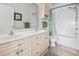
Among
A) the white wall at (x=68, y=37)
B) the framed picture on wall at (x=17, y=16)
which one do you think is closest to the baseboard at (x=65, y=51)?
the white wall at (x=68, y=37)

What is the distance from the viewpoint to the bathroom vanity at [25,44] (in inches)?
53.3

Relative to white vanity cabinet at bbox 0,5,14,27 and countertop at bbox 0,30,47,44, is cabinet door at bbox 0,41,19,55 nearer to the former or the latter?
countertop at bbox 0,30,47,44

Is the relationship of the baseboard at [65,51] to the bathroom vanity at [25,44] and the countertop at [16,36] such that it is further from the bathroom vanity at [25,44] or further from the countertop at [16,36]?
the countertop at [16,36]

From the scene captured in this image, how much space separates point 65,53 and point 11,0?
100 cm

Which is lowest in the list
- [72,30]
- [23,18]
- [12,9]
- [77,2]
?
[72,30]

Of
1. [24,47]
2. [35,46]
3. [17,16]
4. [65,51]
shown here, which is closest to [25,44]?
[24,47]

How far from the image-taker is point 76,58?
60.6 inches

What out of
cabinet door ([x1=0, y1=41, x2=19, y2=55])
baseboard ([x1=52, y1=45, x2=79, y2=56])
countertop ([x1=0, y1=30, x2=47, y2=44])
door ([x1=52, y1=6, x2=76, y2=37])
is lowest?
baseboard ([x1=52, y1=45, x2=79, y2=56])

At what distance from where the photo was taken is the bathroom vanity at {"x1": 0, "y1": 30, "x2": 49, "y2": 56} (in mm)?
1353

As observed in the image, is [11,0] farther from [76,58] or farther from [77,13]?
[76,58]

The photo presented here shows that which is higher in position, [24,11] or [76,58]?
[24,11]

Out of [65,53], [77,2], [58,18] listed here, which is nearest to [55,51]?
[65,53]

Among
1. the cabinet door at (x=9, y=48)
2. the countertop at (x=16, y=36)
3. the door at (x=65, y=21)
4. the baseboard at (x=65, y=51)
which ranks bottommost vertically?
the baseboard at (x=65, y=51)

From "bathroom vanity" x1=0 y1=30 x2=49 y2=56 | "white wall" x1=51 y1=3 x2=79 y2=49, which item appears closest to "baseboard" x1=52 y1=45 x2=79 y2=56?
"white wall" x1=51 y1=3 x2=79 y2=49
